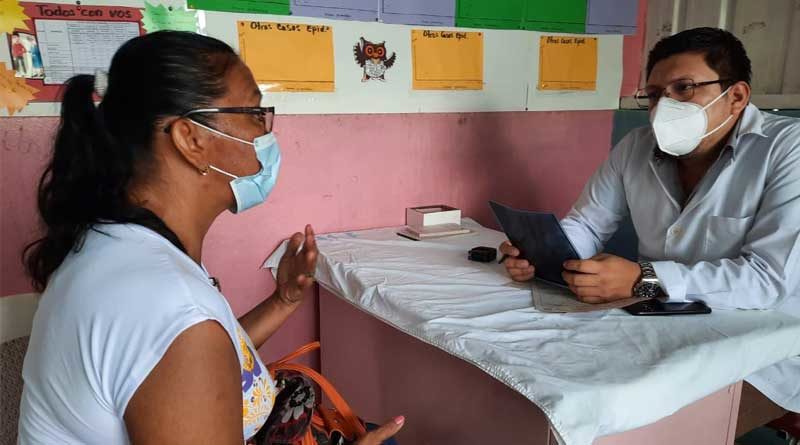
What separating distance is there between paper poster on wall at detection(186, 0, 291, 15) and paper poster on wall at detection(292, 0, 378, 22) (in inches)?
1.5

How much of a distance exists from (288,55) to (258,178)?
2.51ft

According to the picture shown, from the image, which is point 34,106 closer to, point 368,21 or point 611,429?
point 368,21

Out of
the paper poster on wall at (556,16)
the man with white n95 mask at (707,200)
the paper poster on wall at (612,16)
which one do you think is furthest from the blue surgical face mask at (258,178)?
the paper poster on wall at (612,16)

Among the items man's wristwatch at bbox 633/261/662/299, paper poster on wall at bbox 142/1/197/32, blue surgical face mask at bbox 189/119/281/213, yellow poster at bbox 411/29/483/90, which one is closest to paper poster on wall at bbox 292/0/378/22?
yellow poster at bbox 411/29/483/90

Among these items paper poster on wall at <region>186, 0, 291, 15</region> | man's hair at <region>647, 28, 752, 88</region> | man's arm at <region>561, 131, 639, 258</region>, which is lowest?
man's arm at <region>561, 131, 639, 258</region>

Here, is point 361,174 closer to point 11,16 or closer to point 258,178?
point 258,178

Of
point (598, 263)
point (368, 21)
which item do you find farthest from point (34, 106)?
point (598, 263)

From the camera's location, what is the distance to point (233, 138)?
34.0 inches

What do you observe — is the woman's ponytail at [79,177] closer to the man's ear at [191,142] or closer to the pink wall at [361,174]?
the man's ear at [191,142]

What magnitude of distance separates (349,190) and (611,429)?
1160 millimetres

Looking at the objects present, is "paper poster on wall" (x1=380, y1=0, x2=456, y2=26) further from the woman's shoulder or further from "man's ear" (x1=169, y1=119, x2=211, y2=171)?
the woman's shoulder

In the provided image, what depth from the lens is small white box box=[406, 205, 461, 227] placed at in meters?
1.77

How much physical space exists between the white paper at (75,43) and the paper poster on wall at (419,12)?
0.71 meters

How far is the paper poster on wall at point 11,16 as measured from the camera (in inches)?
50.3
